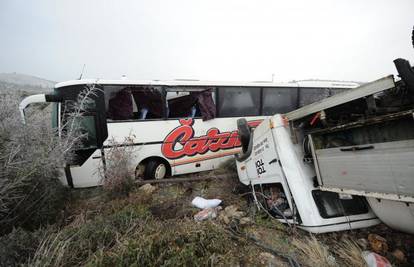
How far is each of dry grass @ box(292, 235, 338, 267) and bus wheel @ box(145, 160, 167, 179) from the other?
11.3 feet

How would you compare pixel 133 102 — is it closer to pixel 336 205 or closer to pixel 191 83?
pixel 191 83

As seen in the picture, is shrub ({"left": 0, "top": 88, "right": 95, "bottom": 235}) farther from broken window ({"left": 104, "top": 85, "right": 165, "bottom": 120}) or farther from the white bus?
broken window ({"left": 104, "top": 85, "right": 165, "bottom": 120})

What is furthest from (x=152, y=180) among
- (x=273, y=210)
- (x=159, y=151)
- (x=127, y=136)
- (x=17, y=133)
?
(x=273, y=210)

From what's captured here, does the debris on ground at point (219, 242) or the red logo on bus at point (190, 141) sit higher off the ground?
the red logo on bus at point (190, 141)

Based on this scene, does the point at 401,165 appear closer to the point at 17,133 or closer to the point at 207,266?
the point at 207,266

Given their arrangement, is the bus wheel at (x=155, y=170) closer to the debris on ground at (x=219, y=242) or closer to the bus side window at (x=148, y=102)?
the bus side window at (x=148, y=102)

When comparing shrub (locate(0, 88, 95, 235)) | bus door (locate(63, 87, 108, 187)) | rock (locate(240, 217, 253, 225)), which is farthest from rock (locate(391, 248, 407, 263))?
bus door (locate(63, 87, 108, 187))

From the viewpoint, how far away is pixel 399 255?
212 centimetres

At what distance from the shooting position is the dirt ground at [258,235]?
7.02 feet

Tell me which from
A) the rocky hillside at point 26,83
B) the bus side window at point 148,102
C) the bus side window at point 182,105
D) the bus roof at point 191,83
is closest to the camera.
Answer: the bus roof at point 191,83

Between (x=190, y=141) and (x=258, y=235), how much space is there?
9.77ft

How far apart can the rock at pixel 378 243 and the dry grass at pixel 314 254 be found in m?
0.50

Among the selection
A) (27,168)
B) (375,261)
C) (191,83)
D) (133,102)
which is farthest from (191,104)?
(375,261)

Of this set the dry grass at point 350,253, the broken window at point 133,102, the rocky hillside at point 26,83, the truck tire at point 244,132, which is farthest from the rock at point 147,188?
the rocky hillside at point 26,83
